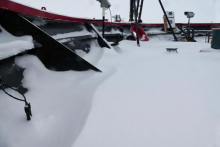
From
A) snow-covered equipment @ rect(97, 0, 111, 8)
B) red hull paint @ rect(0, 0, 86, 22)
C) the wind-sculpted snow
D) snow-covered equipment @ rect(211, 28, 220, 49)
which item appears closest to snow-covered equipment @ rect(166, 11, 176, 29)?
snow-covered equipment @ rect(211, 28, 220, 49)

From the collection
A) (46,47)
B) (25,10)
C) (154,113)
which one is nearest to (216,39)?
(154,113)

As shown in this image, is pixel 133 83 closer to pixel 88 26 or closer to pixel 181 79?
pixel 181 79

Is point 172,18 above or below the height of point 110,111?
above

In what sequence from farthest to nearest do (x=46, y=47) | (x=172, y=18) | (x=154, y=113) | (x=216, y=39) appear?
Answer: 1. (x=172, y=18)
2. (x=216, y=39)
3. (x=46, y=47)
4. (x=154, y=113)

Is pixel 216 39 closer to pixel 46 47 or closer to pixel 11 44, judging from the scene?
pixel 46 47

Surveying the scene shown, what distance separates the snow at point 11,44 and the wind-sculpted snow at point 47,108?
0.17m

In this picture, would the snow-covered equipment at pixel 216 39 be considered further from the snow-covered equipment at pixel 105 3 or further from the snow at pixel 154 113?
the snow at pixel 154 113

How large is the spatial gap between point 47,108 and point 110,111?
1.59 feet

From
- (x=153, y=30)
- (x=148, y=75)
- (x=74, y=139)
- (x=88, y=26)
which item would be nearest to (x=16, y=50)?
(x=74, y=139)

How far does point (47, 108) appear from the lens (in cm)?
136

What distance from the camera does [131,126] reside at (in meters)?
1.15

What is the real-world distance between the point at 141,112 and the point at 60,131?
1.90 feet

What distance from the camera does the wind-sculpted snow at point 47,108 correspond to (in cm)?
106

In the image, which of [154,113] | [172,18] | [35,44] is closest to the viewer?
[154,113]
